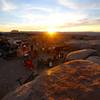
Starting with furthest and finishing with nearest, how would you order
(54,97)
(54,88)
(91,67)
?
(91,67)
(54,88)
(54,97)

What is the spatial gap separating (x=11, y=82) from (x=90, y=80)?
9020 millimetres

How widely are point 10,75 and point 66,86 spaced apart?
34.8 ft

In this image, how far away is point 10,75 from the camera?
13.7 m

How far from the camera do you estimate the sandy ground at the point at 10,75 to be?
11119mm

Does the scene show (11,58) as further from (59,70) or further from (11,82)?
(59,70)

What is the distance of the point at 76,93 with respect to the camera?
3.33 m

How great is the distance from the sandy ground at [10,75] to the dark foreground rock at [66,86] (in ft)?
21.6

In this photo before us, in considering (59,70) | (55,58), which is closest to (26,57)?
(55,58)

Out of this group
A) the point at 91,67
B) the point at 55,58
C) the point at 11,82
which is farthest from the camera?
the point at 55,58

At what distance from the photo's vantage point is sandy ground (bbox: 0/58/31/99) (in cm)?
1112

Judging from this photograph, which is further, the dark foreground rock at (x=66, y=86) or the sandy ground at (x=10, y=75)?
the sandy ground at (x=10, y=75)

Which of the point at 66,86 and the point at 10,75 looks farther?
the point at 10,75

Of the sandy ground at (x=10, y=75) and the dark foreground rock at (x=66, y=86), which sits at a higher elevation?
the dark foreground rock at (x=66, y=86)

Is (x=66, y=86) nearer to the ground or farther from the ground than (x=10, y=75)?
farther from the ground
